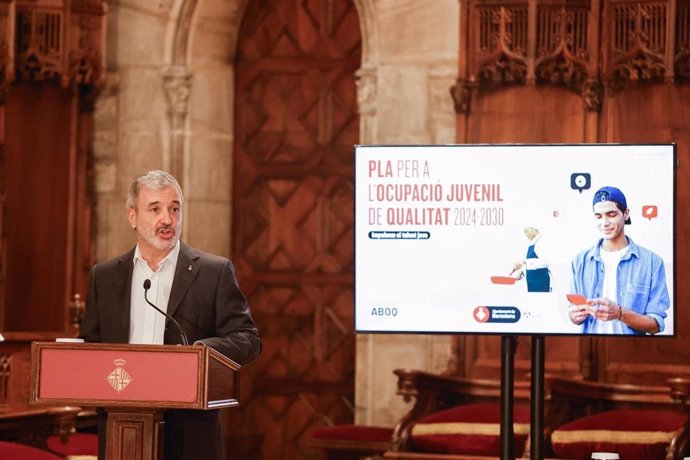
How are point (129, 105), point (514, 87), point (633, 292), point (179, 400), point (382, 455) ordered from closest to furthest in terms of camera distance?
point (179, 400), point (633, 292), point (382, 455), point (514, 87), point (129, 105)

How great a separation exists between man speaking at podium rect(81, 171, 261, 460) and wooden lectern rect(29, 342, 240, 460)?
0.17 meters

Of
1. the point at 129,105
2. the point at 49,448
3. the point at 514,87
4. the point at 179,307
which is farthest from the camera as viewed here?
the point at 129,105

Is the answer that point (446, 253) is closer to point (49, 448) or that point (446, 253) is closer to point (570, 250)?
point (570, 250)

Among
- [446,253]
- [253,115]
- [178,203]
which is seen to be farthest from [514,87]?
[178,203]

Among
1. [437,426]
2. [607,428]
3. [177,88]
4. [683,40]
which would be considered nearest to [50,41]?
[177,88]

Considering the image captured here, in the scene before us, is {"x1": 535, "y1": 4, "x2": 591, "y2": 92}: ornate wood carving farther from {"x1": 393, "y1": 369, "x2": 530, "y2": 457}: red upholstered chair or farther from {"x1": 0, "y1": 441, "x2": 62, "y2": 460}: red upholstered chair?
{"x1": 0, "y1": 441, "x2": 62, "y2": 460}: red upholstered chair

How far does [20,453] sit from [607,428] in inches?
101

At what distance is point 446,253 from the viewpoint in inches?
185

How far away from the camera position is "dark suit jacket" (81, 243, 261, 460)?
3.88 metres

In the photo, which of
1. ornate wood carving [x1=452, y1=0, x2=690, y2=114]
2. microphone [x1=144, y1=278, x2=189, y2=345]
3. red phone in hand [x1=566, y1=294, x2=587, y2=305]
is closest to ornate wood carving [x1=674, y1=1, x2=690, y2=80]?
ornate wood carving [x1=452, y1=0, x2=690, y2=114]

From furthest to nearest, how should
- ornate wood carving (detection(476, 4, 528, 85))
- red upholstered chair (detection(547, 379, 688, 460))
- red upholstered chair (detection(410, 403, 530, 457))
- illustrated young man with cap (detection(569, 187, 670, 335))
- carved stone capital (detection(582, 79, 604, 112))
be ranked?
1. ornate wood carving (detection(476, 4, 528, 85))
2. carved stone capital (detection(582, 79, 604, 112))
3. red upholstered chair (detection(410, 403, 530, 457))
4. red upholstered chair (detection(547, 379, 688, 460))
5. illustrated young man with cap (detection(569, 187, 670, 335))

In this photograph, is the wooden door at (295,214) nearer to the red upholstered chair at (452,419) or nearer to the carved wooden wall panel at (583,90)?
the carved wooden wall panel at (583,90)

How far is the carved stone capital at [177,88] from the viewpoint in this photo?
26.2 feet

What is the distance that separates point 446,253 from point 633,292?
0.65m
